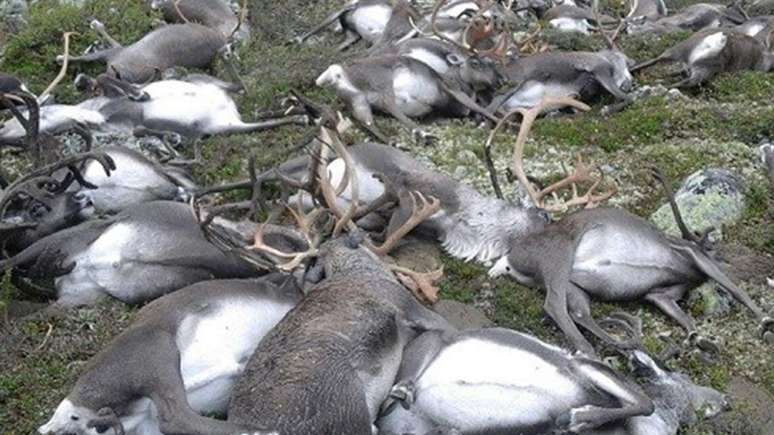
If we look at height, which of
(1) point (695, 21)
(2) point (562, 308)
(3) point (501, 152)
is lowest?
(1) point (695, 21)

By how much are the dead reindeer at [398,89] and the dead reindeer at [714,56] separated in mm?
2479

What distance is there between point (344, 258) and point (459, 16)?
659cm

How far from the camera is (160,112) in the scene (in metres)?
9.20

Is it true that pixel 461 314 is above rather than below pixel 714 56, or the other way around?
above

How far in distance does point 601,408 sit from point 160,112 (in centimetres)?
519

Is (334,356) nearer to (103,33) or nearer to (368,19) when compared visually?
(103,33)

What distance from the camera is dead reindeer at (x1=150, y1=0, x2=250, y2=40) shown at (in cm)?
1233

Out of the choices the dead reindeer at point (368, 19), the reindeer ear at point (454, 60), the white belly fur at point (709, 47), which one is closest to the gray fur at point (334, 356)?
the reindeer ear at point (454, 60)

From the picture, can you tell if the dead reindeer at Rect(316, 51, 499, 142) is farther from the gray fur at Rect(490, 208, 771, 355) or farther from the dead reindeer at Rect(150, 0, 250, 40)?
the gray fur at Rect(490, 208, 771, 355)

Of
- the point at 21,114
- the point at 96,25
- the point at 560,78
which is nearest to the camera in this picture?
the point at 21,114

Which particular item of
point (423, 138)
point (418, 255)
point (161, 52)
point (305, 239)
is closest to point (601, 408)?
point (305, 239)

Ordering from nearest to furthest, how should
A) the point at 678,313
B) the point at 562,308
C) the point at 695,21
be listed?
the point at 562,308 → the point at 678,313 → the point at 695,21

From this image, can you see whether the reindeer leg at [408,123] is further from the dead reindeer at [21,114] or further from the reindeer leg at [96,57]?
the dead reindeer at [21,114]

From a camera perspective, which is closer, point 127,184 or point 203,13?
point 127,184
